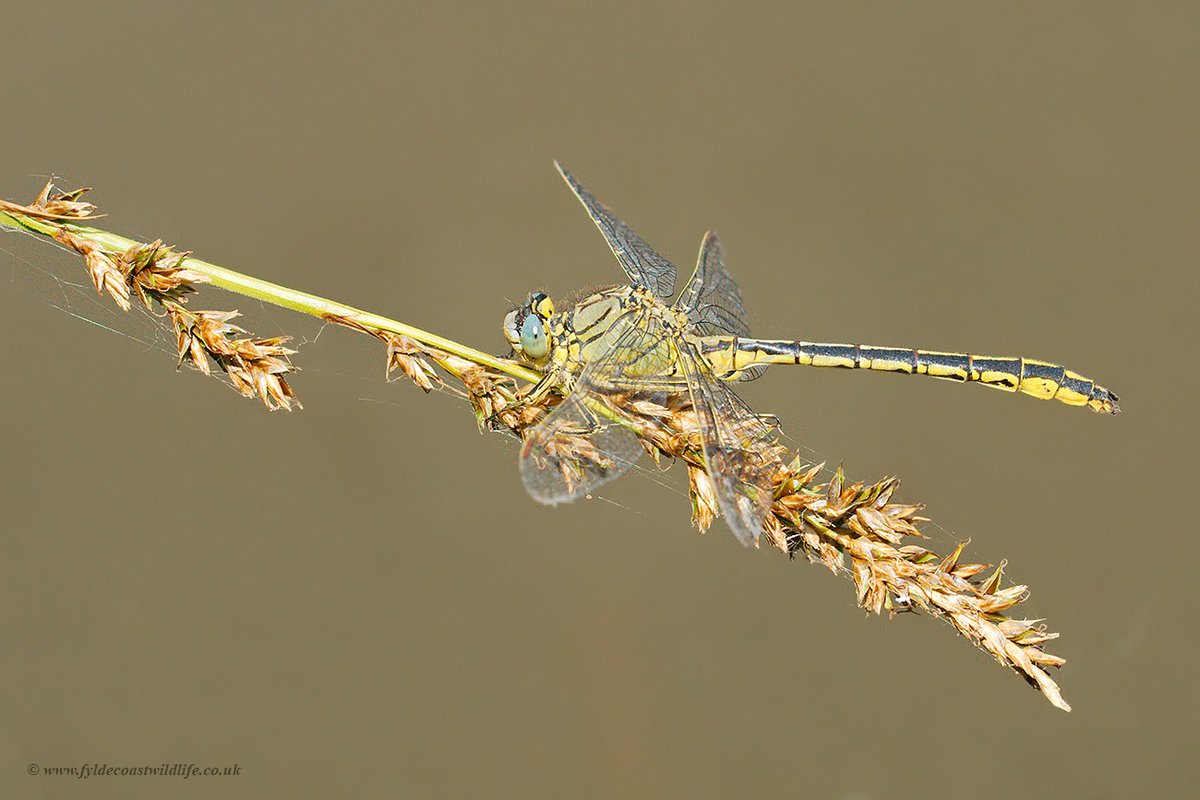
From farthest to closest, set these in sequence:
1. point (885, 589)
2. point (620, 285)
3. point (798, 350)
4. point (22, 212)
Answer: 1. point (798, 350)
2. point (620, 285)
3. point (885, 589)
4. point (22, 212)

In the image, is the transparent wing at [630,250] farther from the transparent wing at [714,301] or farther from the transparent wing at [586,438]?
the transparent wing at [586,438]

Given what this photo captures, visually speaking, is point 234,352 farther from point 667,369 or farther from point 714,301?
point 714,301

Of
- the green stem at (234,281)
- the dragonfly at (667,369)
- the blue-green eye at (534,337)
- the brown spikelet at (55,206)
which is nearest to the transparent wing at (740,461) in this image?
the dragonfly at (667,369)

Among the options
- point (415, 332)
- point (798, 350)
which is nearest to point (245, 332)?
point (415, 332)

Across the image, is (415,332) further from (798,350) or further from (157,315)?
(798,350)

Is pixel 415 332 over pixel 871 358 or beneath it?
beneath

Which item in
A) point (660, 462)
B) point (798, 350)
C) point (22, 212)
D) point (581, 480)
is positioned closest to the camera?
point (22, 212)

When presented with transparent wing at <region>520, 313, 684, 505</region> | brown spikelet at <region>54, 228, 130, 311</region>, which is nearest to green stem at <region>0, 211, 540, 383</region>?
brown spikelet at <region>54, 228, 130, 311</region>
